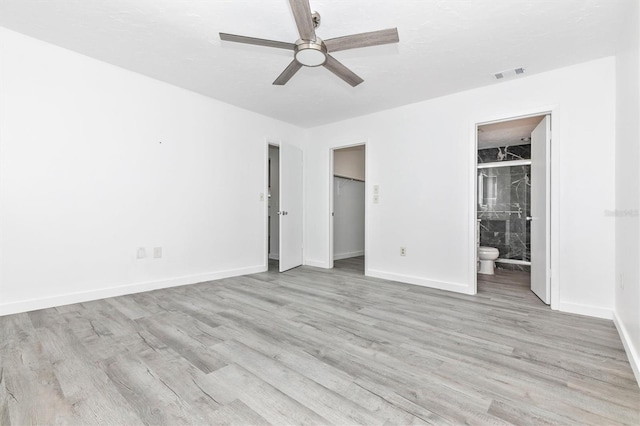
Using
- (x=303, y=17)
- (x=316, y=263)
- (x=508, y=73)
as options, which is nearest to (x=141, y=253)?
(x=316, y=263)

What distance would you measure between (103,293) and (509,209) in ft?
20.6

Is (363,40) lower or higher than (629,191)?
higher

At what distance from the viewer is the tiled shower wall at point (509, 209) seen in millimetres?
5328

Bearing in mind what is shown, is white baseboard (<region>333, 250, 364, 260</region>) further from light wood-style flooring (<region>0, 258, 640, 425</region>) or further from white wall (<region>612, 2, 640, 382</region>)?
white wall (<region>612, 2, 640, 382</region>)

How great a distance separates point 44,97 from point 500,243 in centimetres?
669

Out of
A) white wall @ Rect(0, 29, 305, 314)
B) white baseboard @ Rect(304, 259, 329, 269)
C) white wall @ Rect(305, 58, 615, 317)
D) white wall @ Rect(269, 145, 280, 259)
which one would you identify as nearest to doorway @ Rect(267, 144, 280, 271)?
white wall @ Rect(269, 145, 280, 259)

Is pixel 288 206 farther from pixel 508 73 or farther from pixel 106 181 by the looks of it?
pixel 508 73

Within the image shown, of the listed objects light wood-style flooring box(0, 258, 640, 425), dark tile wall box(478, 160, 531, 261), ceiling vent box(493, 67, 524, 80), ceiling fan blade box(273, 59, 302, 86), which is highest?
ceiling vent box(493, 67, 524, 80)

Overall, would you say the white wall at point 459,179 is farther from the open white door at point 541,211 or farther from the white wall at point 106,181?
the white wall at point 106,181

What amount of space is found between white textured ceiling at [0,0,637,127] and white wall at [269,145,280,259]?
2461mm

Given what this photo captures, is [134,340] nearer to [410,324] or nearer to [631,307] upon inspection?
Result: [410,324]

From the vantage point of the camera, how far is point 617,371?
1.78 meters

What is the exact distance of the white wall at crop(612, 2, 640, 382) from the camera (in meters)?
1.89

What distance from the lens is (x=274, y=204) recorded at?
6223 mm
